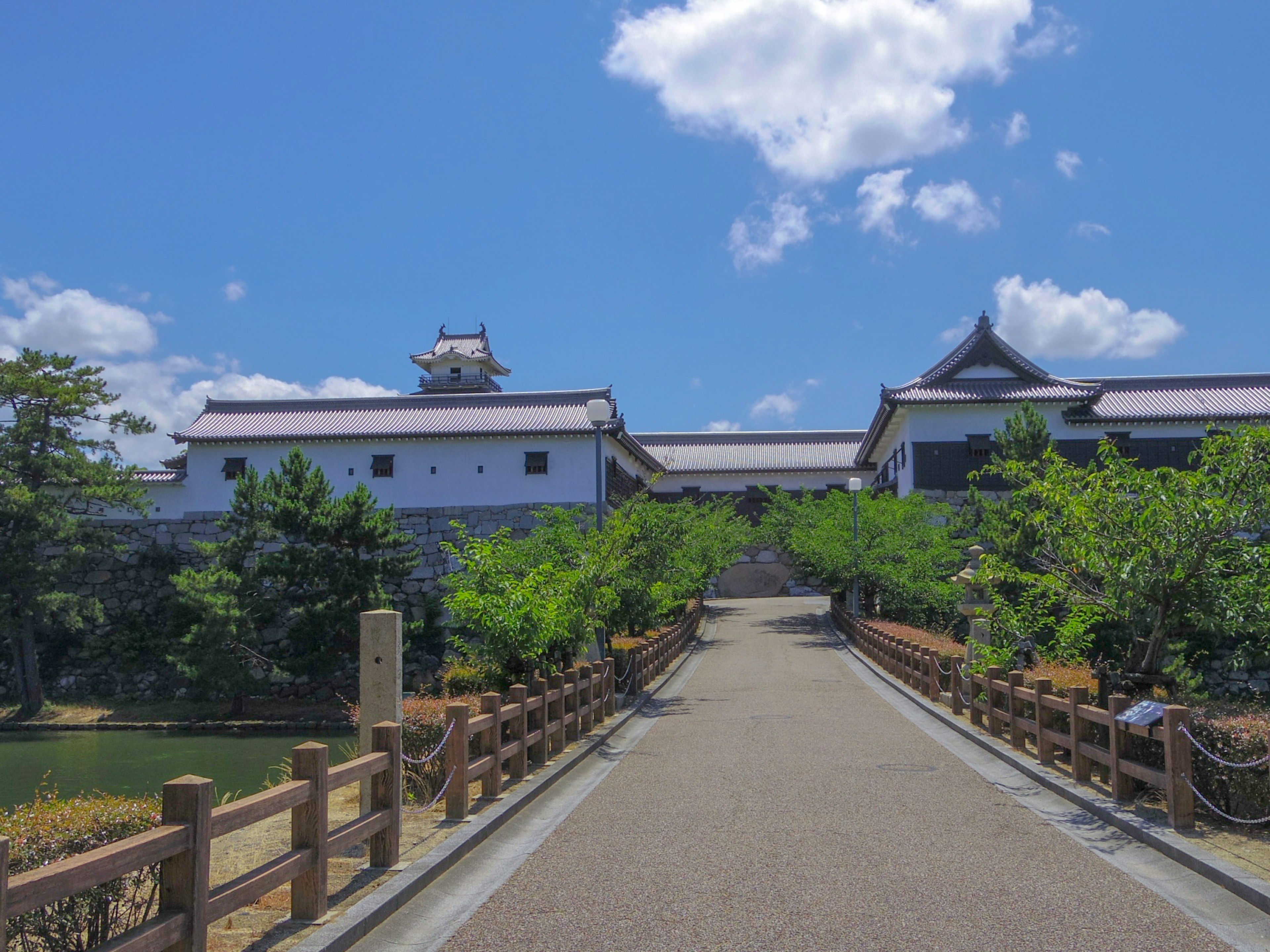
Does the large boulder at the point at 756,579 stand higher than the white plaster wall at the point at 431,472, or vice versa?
the white plaster wall at the point at 431,472

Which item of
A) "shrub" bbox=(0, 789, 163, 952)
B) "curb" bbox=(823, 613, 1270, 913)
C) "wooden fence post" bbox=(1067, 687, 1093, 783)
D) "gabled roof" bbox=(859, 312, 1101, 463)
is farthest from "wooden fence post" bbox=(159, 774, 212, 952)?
"gabled roof" bbox=(859, 312, 1101, 463)

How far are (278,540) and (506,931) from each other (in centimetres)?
2687

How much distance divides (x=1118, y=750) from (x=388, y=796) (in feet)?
18.9

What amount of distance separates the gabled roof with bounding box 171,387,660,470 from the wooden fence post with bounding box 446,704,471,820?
23911 mm

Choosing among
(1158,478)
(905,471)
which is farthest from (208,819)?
(905,471)

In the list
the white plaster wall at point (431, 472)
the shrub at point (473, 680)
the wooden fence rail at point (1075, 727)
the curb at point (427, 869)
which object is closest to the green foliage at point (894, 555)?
the white plaster wall at point (431, 472)

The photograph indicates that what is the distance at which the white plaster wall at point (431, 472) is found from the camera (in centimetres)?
3150

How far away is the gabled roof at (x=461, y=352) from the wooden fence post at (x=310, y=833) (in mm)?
56848

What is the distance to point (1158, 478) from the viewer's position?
29.9 feet

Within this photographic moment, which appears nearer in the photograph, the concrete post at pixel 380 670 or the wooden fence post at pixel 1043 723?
the concrete post at pixel 380 670

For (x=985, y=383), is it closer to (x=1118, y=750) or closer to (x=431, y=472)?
(x=431, y=472)

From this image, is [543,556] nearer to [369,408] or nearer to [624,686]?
[624,686]

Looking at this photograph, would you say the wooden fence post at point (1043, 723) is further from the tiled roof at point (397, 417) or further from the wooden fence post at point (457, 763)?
the tiled roof at point (397, 417)

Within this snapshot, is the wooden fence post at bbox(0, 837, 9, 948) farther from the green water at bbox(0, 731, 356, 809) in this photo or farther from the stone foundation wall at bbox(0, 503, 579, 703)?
the stone foundation wall at bbox(0, 503, 579, 703)
